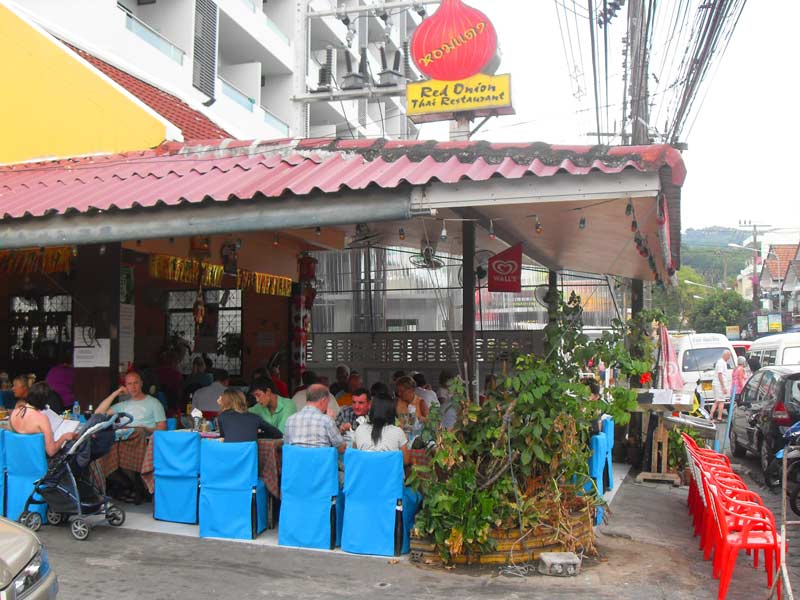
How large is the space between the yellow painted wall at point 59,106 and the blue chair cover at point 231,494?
5569 millimetres

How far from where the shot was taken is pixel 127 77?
13.3 meters

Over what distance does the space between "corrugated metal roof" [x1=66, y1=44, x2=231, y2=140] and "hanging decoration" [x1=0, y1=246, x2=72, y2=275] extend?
325 cm

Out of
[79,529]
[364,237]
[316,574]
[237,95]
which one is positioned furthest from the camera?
[237,95]

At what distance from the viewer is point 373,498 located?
6410 millimetres

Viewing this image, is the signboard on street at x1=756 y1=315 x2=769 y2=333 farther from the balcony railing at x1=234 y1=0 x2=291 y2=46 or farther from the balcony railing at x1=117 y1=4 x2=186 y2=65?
the balcony railing at x1=117 y1=4 x2=186 y2=65

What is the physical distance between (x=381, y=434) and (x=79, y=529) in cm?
280

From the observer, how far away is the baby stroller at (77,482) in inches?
268

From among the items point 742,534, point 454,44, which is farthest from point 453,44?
point 742,534

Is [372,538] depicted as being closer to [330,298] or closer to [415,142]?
[415,142]

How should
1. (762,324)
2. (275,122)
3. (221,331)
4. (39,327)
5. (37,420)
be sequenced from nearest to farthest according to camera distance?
(37,420) → (39,327) → (221,331) → (275,122) → (762,324)

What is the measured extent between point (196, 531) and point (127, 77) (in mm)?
9029

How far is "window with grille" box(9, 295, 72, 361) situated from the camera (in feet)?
43.2

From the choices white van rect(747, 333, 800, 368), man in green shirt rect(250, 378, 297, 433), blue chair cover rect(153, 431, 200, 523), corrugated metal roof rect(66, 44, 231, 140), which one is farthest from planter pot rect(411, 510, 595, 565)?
white van rect(747, 333, 800, 368)

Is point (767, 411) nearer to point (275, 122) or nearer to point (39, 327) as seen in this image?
point (39, 327)
